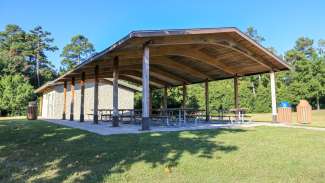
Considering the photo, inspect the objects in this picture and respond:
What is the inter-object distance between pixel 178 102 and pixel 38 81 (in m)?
27.3

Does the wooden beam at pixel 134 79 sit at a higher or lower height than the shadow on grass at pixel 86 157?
higher

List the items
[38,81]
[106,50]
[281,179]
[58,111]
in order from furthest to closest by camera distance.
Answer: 1. [38,81]
2. [58,111]
3. [106,50]
4. [281,179]

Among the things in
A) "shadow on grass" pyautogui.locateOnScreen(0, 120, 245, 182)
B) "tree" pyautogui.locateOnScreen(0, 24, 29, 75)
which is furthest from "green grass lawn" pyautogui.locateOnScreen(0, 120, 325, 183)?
"tree" pyautogui.locateOnScreen(0, 24, 29, 75)

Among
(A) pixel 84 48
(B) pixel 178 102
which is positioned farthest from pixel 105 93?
(A) pixel 84 48

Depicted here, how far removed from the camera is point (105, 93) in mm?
23109

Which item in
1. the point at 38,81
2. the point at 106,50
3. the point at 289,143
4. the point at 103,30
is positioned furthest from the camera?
the point at 103,30

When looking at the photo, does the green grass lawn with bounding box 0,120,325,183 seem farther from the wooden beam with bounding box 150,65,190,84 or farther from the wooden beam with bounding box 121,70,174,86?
the wooden beam with bounding box 121,70,174,86

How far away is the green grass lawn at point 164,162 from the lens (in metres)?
3.49

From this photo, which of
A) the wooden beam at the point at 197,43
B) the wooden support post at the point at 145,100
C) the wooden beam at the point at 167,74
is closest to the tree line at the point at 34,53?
the wooden beam at the point at 167,74

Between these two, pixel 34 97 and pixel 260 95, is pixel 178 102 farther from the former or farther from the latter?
pixel 34 97

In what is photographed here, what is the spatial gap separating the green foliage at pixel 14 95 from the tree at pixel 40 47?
1459 centimetres

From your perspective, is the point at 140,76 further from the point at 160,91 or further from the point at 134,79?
the point at 160,91

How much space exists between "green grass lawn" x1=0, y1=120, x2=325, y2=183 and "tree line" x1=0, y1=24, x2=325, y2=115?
16508 millimetres

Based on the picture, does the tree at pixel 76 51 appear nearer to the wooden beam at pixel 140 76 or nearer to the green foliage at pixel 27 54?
the green foliage at pixel 27 54
